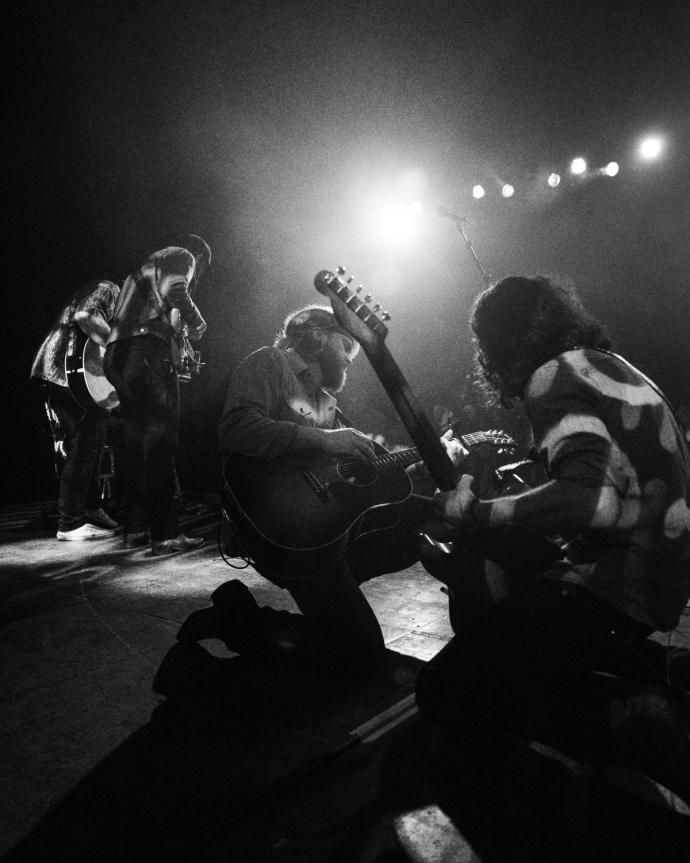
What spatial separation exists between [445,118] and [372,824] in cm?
1030

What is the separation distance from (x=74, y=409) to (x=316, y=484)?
4331 millimetres

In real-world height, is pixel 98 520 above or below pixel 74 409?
below

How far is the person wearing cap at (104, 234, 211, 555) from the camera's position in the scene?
4.70m

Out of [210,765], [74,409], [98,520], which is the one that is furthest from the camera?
[98,520]

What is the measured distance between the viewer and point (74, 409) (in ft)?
18.0

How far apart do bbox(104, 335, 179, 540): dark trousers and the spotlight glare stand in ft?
35.9

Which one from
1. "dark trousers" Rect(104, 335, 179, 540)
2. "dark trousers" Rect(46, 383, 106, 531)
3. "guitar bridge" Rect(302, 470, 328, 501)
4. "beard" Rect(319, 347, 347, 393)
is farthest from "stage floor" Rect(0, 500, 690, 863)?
"dark trousers" Rect(46, 383, 106, 531)

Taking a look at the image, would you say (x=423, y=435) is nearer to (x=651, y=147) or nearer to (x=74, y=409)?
(x=74, y=409)

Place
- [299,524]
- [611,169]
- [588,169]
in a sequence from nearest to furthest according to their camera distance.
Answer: [299,524], [611,169], [588,169]

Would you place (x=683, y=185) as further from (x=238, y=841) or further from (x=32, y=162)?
(x=238, y=841)

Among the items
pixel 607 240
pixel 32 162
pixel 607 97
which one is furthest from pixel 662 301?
pixel 32 162

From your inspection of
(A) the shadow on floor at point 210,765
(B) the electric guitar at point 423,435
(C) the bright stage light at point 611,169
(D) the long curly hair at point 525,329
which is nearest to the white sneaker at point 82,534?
Answer: (A) the shadow on floor at point 210,765

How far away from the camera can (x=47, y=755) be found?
1.53 metres

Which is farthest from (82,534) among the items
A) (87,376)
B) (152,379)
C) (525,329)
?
(525,329)
